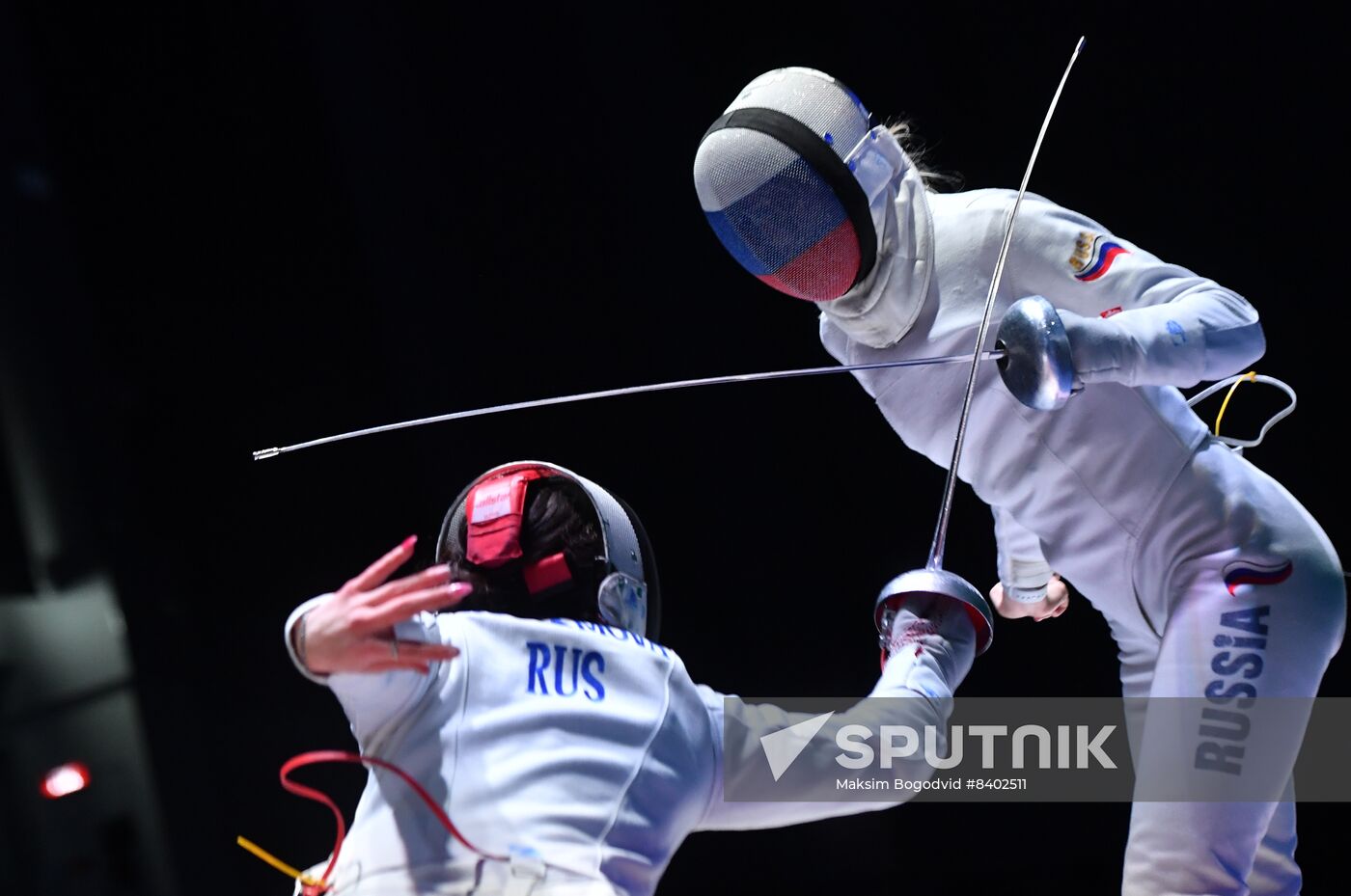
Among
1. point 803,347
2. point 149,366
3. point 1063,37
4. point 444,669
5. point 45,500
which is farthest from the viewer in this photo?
point 803,347

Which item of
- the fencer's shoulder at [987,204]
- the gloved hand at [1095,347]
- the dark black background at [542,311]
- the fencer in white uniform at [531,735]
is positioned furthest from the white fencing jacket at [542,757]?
the dark black background at [542,311]

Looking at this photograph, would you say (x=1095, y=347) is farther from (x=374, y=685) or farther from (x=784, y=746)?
(x=374, y=685)

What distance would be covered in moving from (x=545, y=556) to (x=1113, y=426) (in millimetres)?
686

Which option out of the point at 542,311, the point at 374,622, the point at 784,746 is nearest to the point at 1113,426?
the point at 784,746

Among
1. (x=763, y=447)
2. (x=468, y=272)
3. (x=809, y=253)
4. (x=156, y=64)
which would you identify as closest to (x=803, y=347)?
(x=763, y=447)

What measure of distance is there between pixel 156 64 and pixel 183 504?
2.56ft

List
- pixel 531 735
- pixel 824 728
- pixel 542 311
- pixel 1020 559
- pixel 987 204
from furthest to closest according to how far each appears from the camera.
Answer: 1. pixel 542 311
2. pixel 1020 559
3. pixel 987 204
4. pixel 824 728
5. pixel 531 735

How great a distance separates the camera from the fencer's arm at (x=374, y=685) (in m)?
1.13

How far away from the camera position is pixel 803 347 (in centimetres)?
234

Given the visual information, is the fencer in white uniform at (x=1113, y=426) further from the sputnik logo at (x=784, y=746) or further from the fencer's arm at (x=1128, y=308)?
the sputnik logo at (x=784, y=746)

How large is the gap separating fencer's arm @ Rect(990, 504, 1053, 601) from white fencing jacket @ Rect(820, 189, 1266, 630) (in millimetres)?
154

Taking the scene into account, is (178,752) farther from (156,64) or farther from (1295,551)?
(1295,551)

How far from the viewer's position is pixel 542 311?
228 centimetres

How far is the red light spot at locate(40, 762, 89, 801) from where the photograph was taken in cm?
176
